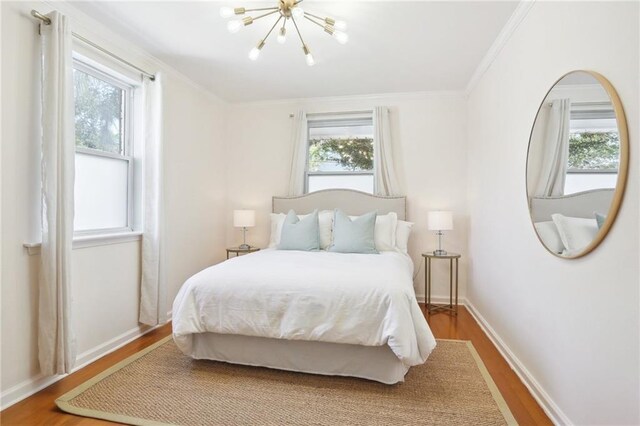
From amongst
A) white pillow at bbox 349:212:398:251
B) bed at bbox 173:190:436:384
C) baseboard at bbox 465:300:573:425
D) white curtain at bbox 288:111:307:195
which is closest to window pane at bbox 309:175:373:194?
white curtain at bbox 288:111:307:195

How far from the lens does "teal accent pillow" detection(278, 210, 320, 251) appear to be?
3471mm

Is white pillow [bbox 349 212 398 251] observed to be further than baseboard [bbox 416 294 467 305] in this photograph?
No

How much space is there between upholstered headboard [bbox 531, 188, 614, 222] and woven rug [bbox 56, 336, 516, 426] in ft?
3.78

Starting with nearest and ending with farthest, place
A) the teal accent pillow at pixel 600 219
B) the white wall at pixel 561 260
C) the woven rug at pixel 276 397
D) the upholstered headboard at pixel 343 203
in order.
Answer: the white wall at pixel 561 260
the teal accent pillow at pixel 600 219
the woven rug at pixel 276 397
the upholstered headboard at pixel 343 203

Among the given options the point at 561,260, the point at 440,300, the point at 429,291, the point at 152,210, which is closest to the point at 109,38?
the point at 152,210

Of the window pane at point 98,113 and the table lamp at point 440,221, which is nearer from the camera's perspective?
the window pane at point 98,113

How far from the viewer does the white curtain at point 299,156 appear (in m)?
4.29

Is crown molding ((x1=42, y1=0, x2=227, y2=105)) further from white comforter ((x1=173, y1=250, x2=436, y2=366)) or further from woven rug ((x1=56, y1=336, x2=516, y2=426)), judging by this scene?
woven rug ((x1=56, y1=336, x2=516, y2=426))

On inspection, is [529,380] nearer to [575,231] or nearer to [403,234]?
[575,231]

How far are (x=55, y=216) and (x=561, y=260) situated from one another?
3026mm

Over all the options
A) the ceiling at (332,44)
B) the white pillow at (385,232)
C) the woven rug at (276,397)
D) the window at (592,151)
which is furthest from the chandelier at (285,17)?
the woven rug at (276,397)

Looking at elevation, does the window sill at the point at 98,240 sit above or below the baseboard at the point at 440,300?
above

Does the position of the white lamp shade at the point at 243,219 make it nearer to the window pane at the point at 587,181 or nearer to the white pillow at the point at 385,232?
the white pillow at the point at 385,232

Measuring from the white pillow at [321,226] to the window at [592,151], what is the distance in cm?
236
